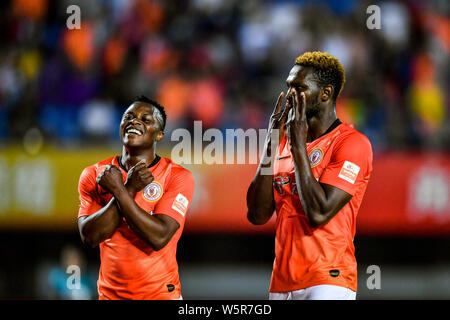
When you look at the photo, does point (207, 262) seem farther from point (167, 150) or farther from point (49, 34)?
point (49, 34)

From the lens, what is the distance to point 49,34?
31.8 feet

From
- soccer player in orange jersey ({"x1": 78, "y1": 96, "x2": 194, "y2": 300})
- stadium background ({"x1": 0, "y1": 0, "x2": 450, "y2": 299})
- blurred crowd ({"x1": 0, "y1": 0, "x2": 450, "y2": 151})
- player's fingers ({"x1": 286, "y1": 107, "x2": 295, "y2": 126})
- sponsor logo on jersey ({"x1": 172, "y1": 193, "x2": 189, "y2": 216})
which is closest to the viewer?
player's fingers ({"x1": 286, "y1": 107, "x2": 295, "y2": 126})

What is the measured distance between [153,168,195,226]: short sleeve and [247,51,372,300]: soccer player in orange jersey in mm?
438

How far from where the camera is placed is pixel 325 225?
11.9ft

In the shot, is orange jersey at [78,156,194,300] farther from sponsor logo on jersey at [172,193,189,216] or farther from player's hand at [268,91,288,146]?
player's hand at [268,91,288,146]

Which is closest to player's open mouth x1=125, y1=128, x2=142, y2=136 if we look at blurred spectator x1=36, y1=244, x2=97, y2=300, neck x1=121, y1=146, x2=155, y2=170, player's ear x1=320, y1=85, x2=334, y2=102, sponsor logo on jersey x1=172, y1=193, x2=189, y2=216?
neck x1=121, y1=146, x2=155, y2=170

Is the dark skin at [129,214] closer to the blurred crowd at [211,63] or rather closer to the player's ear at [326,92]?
the player's ear at [326,92]

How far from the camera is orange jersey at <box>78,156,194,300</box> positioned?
3.85 metres

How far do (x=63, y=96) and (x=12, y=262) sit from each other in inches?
93.2

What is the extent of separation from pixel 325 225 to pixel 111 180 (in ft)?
4.09

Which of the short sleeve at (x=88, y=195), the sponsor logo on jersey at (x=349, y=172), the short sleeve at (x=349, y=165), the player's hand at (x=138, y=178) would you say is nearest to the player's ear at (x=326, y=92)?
the short sleeve at (x=349, y=165)

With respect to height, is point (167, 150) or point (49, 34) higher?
point (49, 34)
